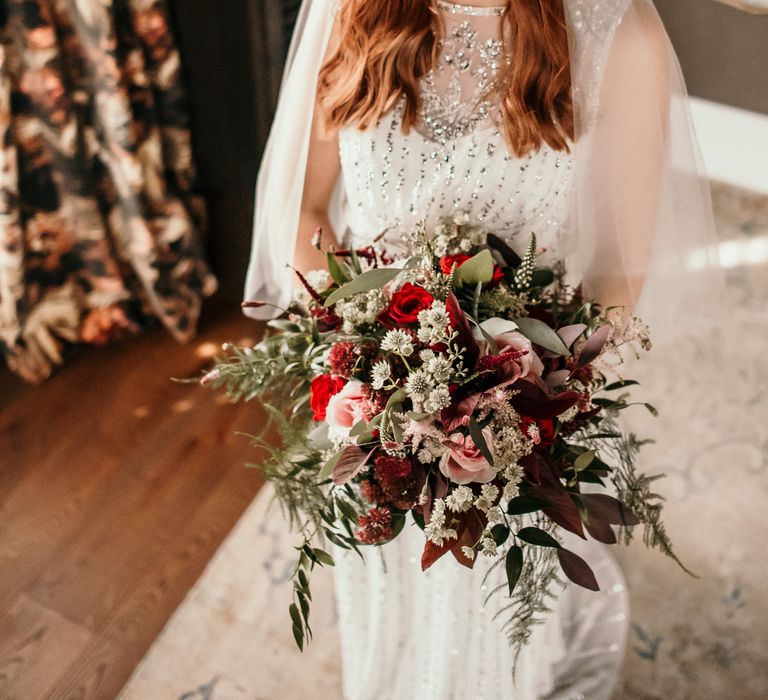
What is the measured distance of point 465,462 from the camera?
93 cm

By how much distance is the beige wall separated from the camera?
269cm

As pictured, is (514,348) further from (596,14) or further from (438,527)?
(596,14)

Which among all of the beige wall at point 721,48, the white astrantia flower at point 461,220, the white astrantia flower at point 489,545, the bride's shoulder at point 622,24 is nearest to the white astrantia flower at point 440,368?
the white astrantia flower at point 489,545

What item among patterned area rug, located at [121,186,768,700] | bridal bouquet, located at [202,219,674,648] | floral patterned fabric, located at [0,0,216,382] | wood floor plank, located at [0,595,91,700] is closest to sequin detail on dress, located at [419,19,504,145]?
bridal bouquet, located at [202,219,674,648]

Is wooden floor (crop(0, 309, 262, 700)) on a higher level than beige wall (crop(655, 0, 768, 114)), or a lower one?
lower

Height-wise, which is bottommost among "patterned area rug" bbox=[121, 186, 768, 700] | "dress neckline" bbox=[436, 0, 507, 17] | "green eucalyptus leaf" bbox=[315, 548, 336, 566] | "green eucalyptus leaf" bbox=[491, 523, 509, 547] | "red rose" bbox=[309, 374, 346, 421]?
"patterned area rug" bbox=[121, 186, 768, 700]

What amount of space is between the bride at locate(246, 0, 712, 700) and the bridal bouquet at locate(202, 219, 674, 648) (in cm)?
27

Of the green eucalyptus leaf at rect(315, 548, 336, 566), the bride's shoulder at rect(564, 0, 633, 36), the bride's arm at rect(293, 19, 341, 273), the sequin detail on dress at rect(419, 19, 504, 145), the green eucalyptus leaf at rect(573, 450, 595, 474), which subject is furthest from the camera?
the bride's arm at rect(293, 19, 341, 273)

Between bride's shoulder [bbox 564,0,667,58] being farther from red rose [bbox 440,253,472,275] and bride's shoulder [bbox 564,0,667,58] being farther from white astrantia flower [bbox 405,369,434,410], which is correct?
white astrantia flower [bbox 405,369,434,410]

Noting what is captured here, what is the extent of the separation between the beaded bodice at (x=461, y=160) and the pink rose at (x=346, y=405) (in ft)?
1.53

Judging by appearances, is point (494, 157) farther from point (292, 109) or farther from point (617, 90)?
point (292, 109)

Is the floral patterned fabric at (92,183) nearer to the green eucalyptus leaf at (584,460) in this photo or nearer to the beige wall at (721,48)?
the green eucalyptus leaf at (584,460)

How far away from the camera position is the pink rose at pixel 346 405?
3.16 ft

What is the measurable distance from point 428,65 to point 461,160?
0.18 metres
